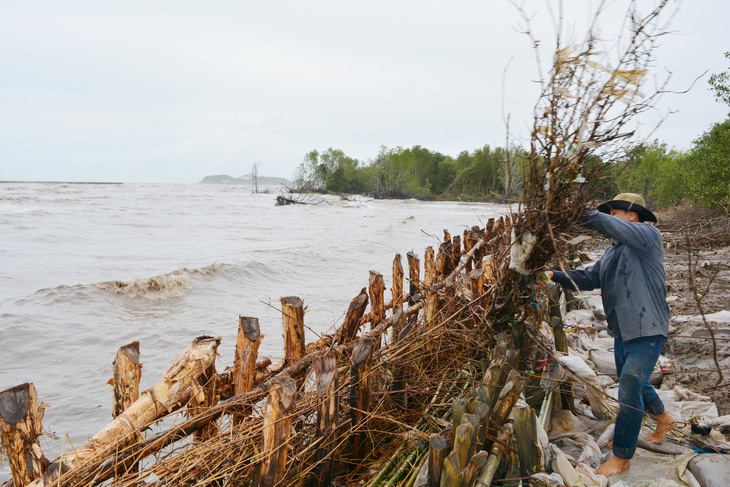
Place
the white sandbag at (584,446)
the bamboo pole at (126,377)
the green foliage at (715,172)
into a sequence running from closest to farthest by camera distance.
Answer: the bamboo pole at (126,377) < the white sandbag at (584,446) < the green foliage at (715,172)

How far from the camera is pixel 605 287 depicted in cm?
338

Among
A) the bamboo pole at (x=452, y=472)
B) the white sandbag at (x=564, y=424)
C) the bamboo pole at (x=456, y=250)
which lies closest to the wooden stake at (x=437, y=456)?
the bamboo pole at (x=452, y=472)

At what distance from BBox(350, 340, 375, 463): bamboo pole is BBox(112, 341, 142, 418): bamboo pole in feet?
3.96

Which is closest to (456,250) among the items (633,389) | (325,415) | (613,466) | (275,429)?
(633,389)

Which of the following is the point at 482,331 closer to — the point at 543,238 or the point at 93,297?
the point at 543,238

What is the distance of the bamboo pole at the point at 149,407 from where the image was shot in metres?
2.06

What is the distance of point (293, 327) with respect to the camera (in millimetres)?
2979

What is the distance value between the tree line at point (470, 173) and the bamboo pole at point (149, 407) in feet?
53.1

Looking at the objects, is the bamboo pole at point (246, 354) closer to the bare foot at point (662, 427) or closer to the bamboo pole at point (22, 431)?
the bamboo pole at point (22, 431)

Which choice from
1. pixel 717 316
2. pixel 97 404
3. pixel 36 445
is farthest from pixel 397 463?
pixel 717 316

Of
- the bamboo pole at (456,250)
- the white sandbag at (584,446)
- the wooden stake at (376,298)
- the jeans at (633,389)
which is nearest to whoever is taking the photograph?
the jeans at (633,389)

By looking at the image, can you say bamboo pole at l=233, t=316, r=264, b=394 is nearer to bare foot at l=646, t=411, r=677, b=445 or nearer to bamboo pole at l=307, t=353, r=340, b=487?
bamboo pole at l=307, t=353, r=340, b=487

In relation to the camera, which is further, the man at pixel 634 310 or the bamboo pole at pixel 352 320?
the bamboo pole at pixel 352 320

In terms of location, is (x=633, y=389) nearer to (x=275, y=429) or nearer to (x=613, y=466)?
(x=613, y=466)
